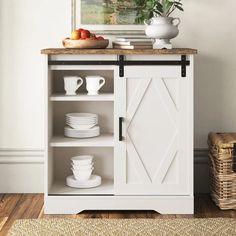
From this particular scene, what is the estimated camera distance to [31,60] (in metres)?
3.80

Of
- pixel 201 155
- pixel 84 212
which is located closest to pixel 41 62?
pixel 84 212

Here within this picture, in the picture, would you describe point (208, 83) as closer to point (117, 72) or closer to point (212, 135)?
point (212, 135)

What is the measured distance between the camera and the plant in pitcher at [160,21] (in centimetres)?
345

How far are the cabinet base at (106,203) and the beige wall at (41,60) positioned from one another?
56cm

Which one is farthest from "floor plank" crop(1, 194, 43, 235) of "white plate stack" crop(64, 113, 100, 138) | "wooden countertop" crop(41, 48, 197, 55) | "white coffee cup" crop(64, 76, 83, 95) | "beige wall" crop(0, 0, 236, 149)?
"wooden countertop" crop(41, 48, 197, 55)

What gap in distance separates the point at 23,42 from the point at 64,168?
85 cm

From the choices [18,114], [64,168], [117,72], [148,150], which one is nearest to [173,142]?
[148,150]

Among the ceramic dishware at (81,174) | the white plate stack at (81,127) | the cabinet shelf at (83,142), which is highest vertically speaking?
the white plate stack at (81,127)

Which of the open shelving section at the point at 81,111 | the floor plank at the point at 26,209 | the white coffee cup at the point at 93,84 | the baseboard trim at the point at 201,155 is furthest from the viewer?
the baseboard trim at the point at 201,155

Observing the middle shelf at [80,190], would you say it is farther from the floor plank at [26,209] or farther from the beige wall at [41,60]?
the beige wall at [41,60]

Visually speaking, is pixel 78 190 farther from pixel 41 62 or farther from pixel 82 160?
pixel 41 62

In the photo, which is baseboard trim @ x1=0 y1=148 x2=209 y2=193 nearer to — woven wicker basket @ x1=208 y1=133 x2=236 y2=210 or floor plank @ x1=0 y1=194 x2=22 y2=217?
floor plank @ x1=0 y1=194 x2=22 y2=217

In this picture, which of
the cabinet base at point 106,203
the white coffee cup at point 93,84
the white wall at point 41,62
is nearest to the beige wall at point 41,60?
the white wall at point 41,62

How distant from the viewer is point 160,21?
3.47 metres
